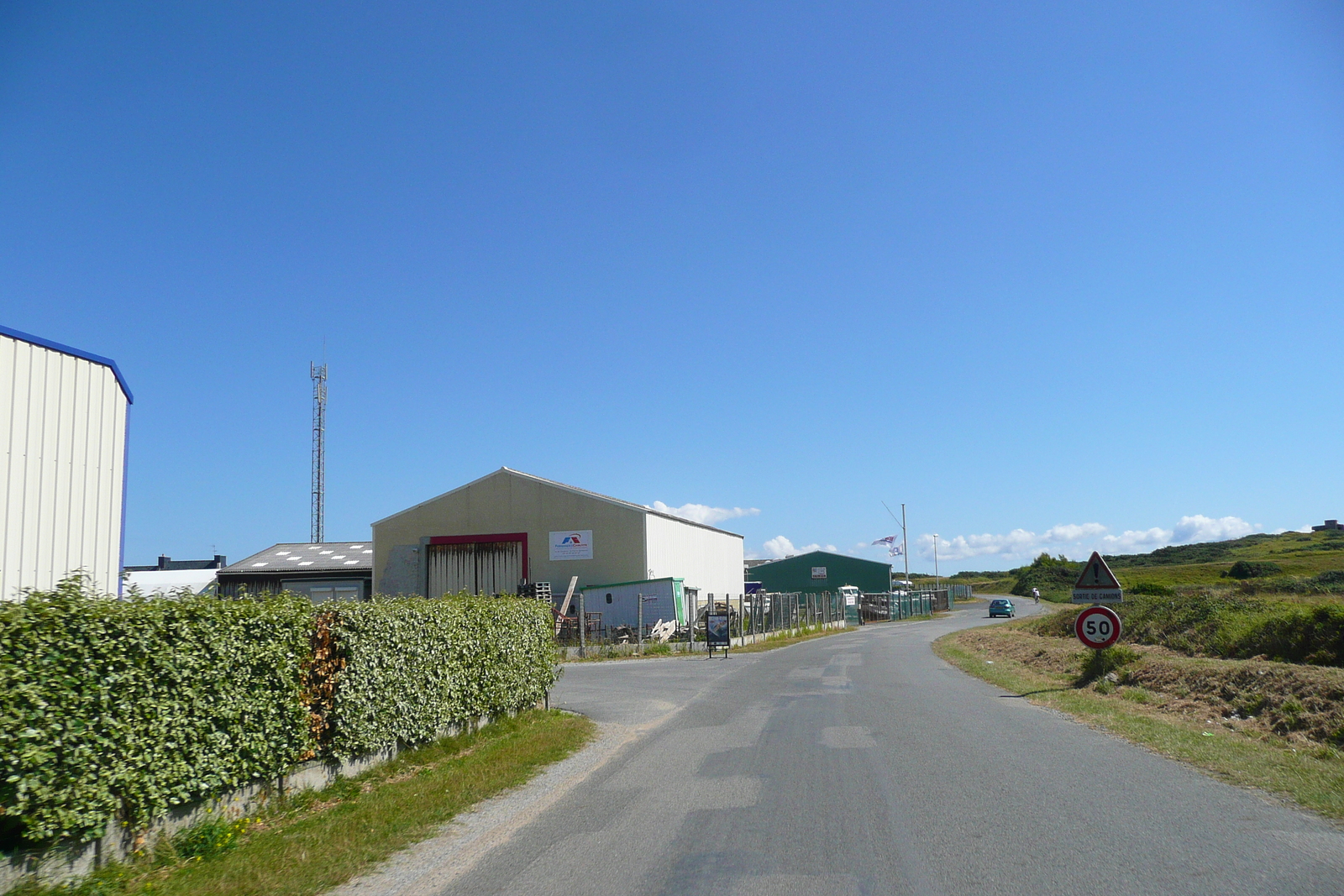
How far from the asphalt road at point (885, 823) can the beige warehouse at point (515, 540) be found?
28.9 metres

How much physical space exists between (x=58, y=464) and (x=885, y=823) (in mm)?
13086

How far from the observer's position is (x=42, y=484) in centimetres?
1312

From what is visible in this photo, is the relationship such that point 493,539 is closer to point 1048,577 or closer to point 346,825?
point 346,825

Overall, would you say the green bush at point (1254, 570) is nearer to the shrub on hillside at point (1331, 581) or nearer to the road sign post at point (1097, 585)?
the shrub on hillside at point (1331, 581)

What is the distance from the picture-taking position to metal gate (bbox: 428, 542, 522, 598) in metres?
42.3

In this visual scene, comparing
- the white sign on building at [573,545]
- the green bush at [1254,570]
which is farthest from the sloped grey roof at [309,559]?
the green bush at [1254,570]

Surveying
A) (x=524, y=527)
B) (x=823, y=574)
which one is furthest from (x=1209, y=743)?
(x=823, y=574)

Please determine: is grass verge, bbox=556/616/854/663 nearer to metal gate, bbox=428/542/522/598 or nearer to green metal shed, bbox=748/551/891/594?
metal gate, bbox=428/542/522/598

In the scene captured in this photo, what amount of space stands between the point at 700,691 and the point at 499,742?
23.6ft

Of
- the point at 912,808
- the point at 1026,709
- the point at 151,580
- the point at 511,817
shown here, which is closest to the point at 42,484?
the point at 511,817

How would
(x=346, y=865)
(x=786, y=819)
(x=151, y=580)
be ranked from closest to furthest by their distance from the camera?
(x=346, y=865) → (x=786, y=819) → (x=151, y=580)

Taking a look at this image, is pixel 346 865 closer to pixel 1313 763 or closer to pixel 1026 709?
pixel 1313 763

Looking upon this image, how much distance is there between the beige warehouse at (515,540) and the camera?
137 feet

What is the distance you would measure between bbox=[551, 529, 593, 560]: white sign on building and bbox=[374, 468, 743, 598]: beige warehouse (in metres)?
0.04
